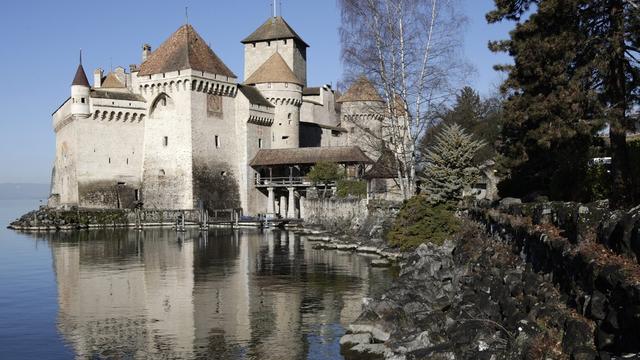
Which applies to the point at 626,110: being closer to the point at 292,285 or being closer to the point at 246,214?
the point at 292,285

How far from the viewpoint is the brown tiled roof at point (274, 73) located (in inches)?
2149

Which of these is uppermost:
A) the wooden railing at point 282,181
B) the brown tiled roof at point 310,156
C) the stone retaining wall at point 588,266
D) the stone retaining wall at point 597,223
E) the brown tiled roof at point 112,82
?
the brown tiled roof at point 112,82

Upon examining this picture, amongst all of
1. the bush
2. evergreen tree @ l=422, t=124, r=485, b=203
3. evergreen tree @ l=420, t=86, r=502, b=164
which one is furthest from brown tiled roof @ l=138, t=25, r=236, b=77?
the bush

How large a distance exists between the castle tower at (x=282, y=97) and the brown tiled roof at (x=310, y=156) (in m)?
2.89

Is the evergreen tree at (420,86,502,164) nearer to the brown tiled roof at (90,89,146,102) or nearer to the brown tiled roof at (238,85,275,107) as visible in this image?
the brown tiled roof at (238,85,275,107)

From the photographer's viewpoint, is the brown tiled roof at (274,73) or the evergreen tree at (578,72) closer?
the evergreen tree at (578,72)

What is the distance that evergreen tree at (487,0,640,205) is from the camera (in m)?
14.5

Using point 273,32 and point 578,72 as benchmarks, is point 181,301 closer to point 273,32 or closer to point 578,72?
point 578,72

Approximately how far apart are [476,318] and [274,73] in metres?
45.4

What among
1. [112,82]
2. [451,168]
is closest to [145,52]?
[112,82]

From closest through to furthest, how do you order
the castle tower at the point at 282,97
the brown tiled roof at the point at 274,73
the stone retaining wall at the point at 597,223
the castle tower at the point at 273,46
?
the stone retaining wall at the point at 597,223 → the castle tower at the point at 282,97 → the brown tiled roof at the point at 274,73 → the castle tower at the point at 273,46

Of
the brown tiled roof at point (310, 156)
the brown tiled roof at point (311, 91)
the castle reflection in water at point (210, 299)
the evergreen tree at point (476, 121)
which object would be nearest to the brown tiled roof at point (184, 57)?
the brown tiled roof at point (310, 156)

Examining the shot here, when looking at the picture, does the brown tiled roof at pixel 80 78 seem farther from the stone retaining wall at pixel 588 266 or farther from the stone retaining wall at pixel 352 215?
the stone retaining wall at pixel 588 266

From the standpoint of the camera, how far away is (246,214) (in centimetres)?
5069
